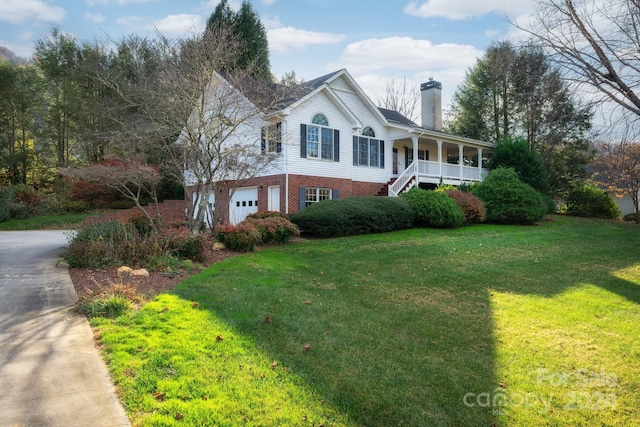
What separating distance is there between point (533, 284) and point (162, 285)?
23.6 feet

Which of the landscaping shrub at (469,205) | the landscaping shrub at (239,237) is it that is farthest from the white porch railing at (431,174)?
the landscaping shrub at (239,237)

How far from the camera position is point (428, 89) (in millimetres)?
27062

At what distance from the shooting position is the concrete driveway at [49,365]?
11.1 feet

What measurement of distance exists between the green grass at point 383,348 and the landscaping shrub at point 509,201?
8912mm

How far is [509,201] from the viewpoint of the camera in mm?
18469

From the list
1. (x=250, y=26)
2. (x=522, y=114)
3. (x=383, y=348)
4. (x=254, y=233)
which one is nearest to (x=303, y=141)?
(x=254, y=233)

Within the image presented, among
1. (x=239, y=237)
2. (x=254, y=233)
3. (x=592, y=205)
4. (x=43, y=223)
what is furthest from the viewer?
(x=592, y=205)

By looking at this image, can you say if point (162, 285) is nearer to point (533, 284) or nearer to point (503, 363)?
point (503, 363)

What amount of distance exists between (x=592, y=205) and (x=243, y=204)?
66.8ft

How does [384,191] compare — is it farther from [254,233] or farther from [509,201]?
[254,233]

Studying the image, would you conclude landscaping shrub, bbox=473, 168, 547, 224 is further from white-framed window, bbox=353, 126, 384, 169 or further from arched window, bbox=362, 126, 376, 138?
arched window, bbox=362, 126, 376, 138

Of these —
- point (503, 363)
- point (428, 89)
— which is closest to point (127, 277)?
point (503, 363)

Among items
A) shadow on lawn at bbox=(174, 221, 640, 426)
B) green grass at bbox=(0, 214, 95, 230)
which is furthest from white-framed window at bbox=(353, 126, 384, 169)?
green grass at bbox=(0, 214, 95, 230)

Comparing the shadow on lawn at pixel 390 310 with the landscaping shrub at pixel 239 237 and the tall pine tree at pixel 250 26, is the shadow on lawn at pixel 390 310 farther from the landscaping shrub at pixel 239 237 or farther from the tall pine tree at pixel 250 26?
the tall pine tree at pixel 250 26
